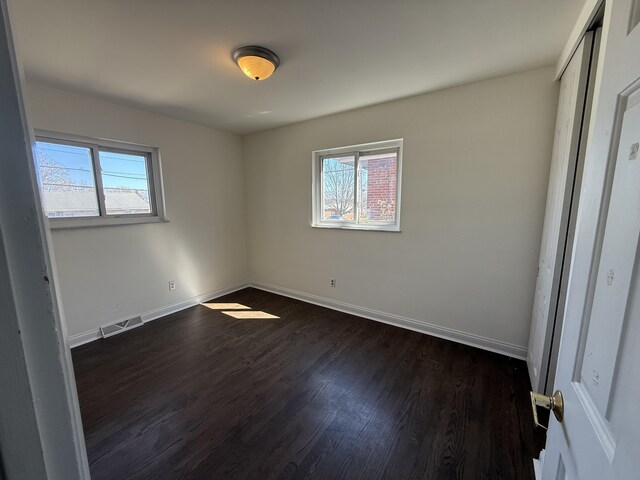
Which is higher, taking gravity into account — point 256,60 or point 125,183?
point 256,60

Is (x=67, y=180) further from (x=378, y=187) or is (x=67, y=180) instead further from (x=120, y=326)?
(x=378, y=187)

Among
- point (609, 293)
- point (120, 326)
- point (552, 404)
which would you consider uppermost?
point (609, 293)

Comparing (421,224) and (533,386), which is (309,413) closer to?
(533,386)

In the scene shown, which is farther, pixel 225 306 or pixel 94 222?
pixel 225 306

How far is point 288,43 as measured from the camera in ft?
5.59

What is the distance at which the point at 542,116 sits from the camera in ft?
6.66

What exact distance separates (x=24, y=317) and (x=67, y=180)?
3064mm

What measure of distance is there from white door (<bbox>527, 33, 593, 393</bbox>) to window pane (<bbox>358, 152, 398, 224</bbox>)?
4.37ft

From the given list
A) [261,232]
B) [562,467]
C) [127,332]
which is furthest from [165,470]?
[261,232]

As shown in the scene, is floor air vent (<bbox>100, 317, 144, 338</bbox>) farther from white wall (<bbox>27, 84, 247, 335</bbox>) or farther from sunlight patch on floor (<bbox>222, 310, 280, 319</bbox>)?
sunlight patch on floor (<bbox>222, 310, 280, 319</bbox>)

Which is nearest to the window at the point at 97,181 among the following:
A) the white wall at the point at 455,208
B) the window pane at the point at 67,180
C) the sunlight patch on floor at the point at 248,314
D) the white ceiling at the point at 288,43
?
the window pane at the point at 67,180

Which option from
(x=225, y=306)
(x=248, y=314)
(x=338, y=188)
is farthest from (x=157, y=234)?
(x=338, y=188)

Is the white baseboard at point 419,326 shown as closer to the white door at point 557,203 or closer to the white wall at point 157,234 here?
the white door at point 557,203

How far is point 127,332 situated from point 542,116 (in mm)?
4375
